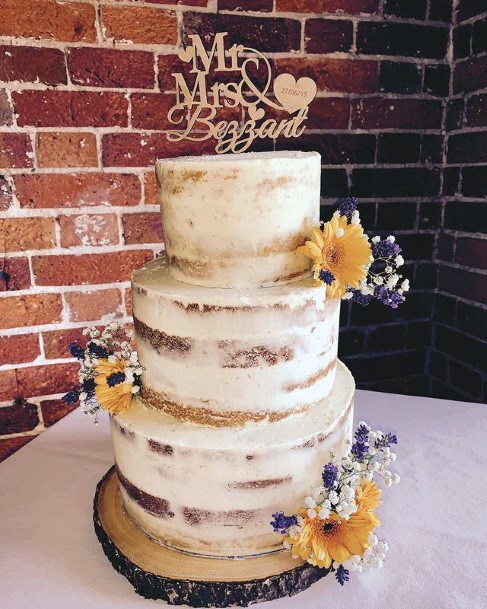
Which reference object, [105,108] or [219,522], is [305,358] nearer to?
[219,522]

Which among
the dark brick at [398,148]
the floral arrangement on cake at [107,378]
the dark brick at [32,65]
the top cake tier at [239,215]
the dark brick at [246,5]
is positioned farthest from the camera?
the dark brick at [398,148]

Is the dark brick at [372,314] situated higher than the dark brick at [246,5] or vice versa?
the dark brick at [246,5]

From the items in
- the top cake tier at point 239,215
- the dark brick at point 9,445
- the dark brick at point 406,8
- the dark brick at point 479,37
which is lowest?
the dark brick at point 9,445

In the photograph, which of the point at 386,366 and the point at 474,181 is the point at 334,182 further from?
the point at 386,366

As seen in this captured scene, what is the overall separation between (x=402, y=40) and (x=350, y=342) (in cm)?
92

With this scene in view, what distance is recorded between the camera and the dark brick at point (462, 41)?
151cm

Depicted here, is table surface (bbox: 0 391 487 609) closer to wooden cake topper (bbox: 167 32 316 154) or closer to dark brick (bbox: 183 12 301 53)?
wooden cake topper (bbox: 167 32 316 154)

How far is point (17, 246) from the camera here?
1386 millimetres

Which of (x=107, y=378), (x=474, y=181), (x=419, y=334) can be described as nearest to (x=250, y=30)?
(x=474, y=181)

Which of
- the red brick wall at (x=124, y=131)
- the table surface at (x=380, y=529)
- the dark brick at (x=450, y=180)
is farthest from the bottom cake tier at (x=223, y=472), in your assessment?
the dark brick at (x=450, y=180)

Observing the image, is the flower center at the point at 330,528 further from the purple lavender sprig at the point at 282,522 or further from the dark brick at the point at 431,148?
the dark brick at the point at 431,148

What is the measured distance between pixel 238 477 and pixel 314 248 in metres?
0.41

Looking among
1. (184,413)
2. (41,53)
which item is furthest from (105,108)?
(184,413)

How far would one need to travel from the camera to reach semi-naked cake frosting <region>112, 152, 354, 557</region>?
0.86 metres
